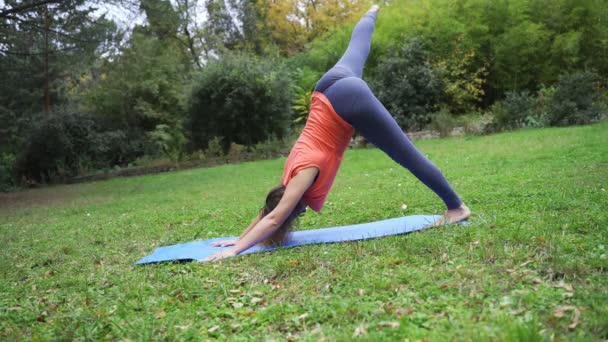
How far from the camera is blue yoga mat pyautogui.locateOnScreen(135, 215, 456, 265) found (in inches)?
149

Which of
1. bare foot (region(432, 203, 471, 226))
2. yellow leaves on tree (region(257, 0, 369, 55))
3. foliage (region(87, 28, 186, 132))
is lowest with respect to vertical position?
bare foot (region(432, 203, 471, 226))

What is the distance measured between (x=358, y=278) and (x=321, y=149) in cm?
146

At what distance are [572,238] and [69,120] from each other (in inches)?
649

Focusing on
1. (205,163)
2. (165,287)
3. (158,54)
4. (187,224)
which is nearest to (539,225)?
(165,287)

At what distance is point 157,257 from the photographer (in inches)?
152

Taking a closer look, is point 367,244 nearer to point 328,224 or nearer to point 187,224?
point 328,224

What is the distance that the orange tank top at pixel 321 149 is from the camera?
3863 millimetres

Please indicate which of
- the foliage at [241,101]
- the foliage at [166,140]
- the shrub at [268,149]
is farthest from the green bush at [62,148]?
the shrub at [268,149]

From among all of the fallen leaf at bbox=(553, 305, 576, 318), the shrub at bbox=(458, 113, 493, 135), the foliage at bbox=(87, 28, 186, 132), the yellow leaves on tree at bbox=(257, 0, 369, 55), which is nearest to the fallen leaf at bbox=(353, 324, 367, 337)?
the fallen leaf at bbox=(553, 305, 576, 318)

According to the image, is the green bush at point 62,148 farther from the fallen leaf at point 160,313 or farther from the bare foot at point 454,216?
the fallen leaf at point 160,313

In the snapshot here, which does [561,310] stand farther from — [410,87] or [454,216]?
[410,87]

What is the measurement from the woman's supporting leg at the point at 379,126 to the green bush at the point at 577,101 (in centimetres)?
1027

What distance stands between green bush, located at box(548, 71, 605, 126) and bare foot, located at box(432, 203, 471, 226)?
10.2 meters

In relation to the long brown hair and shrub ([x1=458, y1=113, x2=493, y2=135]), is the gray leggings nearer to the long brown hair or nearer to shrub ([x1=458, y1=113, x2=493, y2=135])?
the long brown hair
